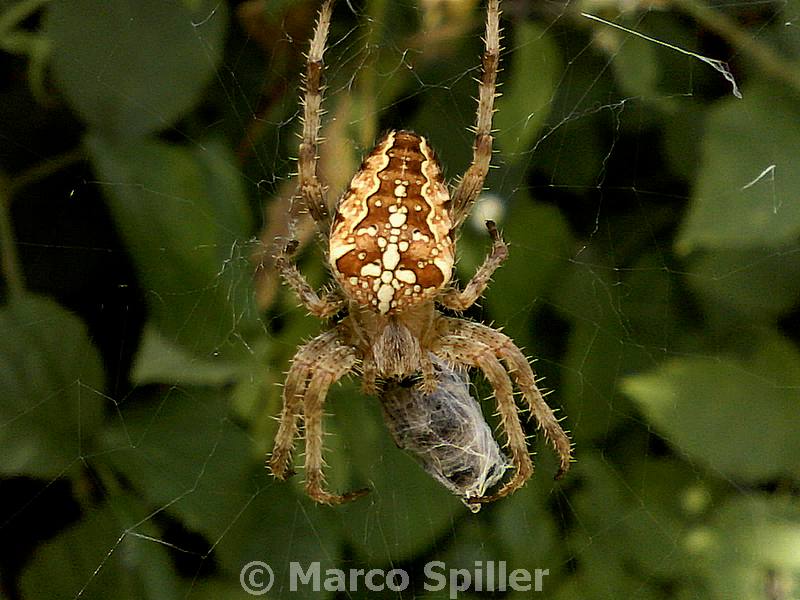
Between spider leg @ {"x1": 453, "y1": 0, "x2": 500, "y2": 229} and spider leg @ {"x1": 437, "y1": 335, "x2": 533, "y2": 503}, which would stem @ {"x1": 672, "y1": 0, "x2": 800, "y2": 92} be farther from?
spider leg @ {"x1": 437, "y1": 335, "x2": 533, "y2": 503}

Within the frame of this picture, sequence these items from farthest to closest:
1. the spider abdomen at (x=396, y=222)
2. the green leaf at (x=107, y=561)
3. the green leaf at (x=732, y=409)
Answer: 1. the green leaf at (x=732, y=409)
2. the green leaf at (x=107, y=561)
3. the spider abdomen at (x=396, y=222)

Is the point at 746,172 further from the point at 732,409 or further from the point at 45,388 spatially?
the point at 45,388

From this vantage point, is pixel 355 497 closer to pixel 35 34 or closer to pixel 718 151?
→ pixel 718 151

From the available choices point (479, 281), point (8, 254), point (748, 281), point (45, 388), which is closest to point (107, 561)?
point (45, 388)

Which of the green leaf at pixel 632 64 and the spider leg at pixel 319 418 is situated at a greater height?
the green leaf at pixel 632 64

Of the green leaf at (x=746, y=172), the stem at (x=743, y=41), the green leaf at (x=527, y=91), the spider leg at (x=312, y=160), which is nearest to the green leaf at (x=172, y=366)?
the spider leg at (x=312, y=160)

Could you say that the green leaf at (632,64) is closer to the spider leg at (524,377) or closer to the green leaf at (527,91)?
the green leaf at (527,91)
